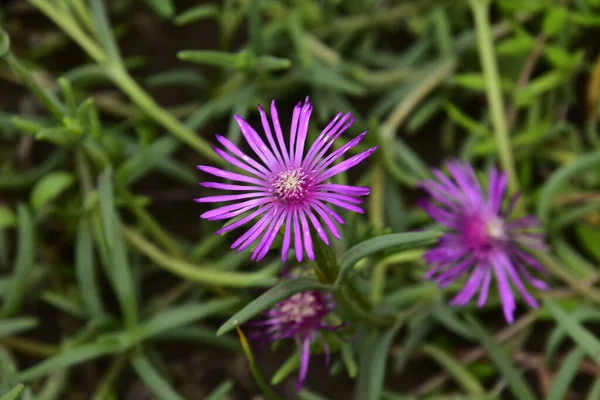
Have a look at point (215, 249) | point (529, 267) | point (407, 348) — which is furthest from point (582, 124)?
point (215, 249)

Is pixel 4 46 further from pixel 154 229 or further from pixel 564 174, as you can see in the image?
pixel 564 174

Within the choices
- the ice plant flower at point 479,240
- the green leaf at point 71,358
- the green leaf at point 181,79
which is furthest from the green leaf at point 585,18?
the green leaf at point 71,358

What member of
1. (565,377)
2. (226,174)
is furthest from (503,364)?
(226,174)

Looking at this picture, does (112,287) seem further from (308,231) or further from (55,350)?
(308,231)

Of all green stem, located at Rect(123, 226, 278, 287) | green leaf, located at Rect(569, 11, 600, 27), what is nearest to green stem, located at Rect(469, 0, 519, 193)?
green leaf, located at Rect(569, 11, 600, 27)

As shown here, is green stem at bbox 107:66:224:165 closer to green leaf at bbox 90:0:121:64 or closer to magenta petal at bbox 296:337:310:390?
green leaf at bbox 90:0:121:64

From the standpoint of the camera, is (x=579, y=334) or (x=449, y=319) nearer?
(x=579, y=334)

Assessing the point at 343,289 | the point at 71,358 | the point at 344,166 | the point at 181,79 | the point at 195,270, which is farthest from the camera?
the point at 181,79

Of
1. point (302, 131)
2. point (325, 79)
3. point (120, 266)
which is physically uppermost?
point (325, 79)
